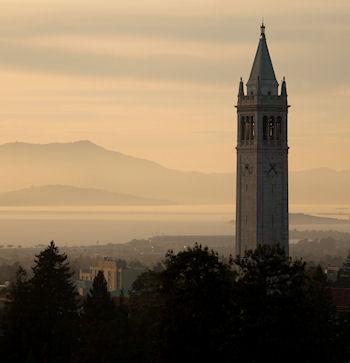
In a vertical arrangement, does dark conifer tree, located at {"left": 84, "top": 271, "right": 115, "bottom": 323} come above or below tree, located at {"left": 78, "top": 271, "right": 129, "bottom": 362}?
above

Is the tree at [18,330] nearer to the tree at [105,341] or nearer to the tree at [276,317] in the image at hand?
the tree at [105,341]

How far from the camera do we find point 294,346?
60.2 m

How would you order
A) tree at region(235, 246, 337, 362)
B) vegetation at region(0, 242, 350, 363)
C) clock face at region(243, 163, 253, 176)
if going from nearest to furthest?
tree at region(235, 246, 337, 362), vegetation at region(0, 242, 350, 363), clock face at region(243, 163, 253, 176)

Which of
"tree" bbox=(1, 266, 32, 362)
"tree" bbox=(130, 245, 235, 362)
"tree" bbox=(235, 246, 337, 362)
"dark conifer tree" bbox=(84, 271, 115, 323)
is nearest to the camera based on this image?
"tree" bbox=(235, 246, 337, 362)

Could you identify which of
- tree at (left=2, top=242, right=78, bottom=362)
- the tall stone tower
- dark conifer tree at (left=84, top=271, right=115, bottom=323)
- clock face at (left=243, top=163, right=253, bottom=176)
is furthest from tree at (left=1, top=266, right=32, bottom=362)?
clock face at (left=243, top=163, right=253, bottom=176)

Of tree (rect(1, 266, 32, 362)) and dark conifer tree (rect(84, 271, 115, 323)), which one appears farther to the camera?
dark conifer tree (rect(84, 271, 115, 323))

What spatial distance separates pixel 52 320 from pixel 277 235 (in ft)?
111

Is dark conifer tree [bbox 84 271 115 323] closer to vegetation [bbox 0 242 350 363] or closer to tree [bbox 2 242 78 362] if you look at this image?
tree [bbox 2 242 78 362]

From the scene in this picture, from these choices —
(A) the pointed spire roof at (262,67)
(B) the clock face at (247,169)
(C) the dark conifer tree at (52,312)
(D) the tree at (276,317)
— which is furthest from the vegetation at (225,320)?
(A) the pointed spire roof at (262,67)

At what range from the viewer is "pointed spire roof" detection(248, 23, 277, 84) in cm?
10800

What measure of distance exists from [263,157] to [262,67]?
19.5 feet

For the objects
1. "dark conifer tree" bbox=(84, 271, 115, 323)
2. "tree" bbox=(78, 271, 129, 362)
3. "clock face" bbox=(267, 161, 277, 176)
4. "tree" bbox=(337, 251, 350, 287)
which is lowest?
"tree" bbox=(78, 271, 129, 362)

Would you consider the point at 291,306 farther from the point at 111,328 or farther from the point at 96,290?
the point at 96,290

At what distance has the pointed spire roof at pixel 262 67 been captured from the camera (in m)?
108
